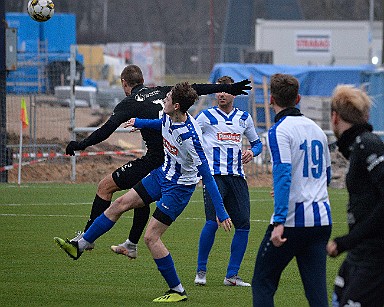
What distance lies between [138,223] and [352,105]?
472 cm

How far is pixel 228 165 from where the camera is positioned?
10164mm

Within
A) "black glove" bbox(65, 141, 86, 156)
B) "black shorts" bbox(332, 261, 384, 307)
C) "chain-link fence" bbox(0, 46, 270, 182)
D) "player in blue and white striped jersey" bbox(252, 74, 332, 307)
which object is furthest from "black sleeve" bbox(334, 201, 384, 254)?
"chain-link fence" bbox(0, 46, 270, 182)

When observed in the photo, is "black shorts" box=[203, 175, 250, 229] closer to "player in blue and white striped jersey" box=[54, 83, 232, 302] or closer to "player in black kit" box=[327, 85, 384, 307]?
"player in blue and white striped jersey" box=[54, 83, 232, 302]

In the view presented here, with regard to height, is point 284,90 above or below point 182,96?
above

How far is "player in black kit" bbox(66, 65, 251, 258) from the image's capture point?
31.7 feet

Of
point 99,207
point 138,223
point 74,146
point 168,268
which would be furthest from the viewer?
point 99,207

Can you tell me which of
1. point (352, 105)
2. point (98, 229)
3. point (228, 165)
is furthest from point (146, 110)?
point (352, 105)

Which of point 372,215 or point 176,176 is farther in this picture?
point 176,176

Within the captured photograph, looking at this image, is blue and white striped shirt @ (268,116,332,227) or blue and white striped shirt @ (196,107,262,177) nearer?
blue and white striped shirt @ (268,116,332,227)

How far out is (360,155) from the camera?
5.68 m

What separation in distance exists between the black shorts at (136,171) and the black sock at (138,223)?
311 mm

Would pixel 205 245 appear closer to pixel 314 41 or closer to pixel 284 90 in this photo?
pixel 284 90

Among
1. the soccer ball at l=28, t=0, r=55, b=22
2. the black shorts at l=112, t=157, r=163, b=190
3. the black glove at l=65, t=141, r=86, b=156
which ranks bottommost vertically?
the black shorts at l=112, t=157, r=163, b=190

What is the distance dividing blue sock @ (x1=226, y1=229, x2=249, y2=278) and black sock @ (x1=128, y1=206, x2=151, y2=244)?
38.9 inches
